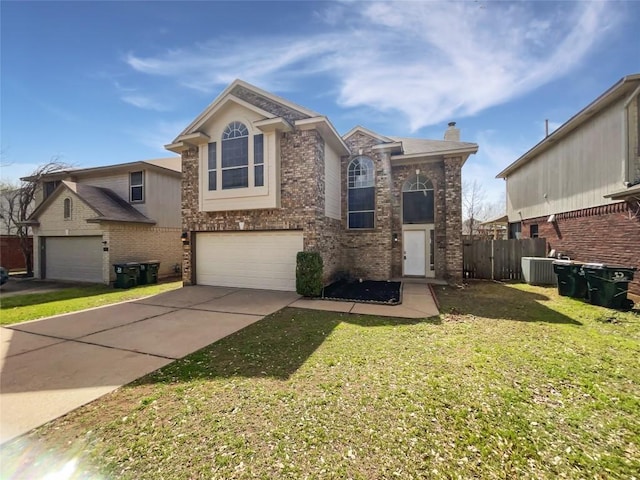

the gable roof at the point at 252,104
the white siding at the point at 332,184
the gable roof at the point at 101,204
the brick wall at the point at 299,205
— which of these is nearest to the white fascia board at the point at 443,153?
the white siding at the point at 332,184

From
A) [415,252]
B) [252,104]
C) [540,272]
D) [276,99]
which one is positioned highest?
[276,99]

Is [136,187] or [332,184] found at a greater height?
[136,187]

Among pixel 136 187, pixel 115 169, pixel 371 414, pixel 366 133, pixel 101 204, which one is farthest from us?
pixel 136 187

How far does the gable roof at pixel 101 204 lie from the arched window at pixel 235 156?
604cm

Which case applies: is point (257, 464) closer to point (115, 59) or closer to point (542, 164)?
point (115, 59)

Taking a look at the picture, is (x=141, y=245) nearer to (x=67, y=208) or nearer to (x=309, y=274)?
(x=67, y=208)

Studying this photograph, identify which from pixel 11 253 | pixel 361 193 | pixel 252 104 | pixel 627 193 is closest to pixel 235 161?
pixel 252 104

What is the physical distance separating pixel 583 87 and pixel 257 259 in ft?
45.8

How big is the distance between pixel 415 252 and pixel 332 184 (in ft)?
15.5

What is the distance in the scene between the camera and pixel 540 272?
10758mm

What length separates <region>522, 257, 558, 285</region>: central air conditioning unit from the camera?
10.6 metres

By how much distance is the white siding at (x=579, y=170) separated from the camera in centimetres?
884

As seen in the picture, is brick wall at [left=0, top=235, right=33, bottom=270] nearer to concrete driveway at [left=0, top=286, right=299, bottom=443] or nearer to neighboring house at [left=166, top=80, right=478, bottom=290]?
neighboring house at [left=166, top=80, right=478, bottom=290]

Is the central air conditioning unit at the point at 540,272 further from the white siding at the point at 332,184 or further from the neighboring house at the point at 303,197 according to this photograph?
the white siding at the point at 332,184
